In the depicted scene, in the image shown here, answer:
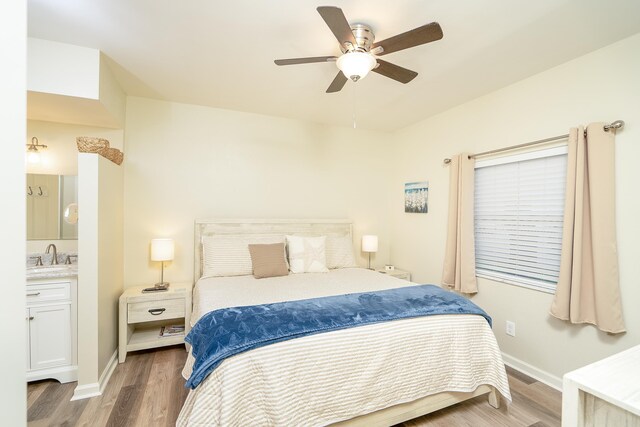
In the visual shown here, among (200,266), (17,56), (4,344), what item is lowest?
(200,266)

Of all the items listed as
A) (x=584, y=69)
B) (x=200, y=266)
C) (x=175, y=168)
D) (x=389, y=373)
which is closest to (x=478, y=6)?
(x=584, y=69)

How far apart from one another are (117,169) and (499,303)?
3825 mm

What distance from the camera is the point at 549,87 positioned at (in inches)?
93.8

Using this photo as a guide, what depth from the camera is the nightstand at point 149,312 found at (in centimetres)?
257

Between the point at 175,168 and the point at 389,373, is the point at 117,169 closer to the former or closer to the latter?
the point at 175,168

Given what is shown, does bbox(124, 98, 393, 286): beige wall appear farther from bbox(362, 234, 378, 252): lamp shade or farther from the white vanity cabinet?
the white vanity cabinet

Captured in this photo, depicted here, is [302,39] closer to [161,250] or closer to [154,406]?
[161,250]

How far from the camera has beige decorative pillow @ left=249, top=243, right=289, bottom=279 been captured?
2875mm

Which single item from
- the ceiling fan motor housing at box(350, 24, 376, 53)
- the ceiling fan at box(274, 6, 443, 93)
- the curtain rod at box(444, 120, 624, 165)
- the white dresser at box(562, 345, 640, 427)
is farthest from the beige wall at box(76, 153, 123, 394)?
the curtain rod at box(444, 120, 624, 165)

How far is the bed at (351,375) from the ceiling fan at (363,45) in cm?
158

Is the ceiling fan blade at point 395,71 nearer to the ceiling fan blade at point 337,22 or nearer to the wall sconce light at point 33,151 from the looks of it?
the ceiling fan blade at point 337,22

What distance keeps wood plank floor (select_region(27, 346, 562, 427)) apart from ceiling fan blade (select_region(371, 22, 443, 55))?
2.35m

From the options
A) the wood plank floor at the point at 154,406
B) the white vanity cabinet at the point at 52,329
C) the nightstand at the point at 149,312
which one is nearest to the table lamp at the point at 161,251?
the nightstand at the point at 149,312

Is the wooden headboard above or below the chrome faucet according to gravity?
above
